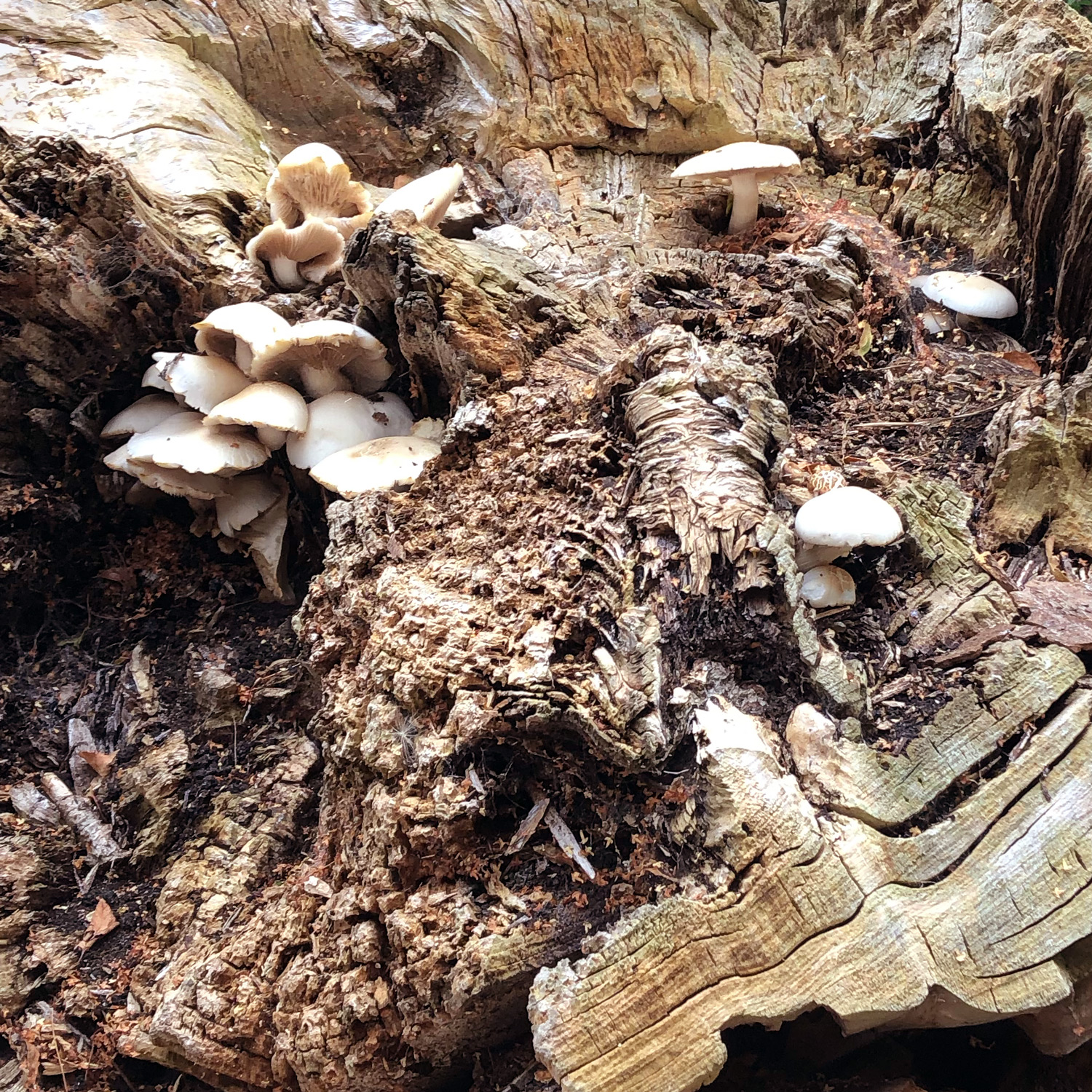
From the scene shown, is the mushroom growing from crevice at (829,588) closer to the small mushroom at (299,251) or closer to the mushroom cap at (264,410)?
the mushroom cap at (264,410)

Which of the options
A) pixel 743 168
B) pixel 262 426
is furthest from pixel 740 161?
pixel 262 426

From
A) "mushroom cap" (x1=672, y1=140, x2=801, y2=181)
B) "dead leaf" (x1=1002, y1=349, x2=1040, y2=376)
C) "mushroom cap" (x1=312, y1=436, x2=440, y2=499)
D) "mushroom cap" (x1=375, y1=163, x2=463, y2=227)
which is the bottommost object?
"mushroom cap" (x1=312, y1=436, x2=440, y2=499)

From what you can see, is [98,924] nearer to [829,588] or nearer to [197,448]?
[197,448]

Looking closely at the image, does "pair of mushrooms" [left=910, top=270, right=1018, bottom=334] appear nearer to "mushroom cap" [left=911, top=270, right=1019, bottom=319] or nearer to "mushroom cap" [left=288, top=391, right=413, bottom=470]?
"mushroom cap" [left=911, top=270, right=1019, bottom=319]

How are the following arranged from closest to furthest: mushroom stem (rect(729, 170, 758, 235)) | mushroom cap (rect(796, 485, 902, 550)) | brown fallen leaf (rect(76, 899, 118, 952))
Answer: mushroom cap (rect(796, 485, 902, 550)) → brown fallen leaf (rect(76, 899, 118, 952)) → mushroom stem (rect(729, 170, 758, 235))

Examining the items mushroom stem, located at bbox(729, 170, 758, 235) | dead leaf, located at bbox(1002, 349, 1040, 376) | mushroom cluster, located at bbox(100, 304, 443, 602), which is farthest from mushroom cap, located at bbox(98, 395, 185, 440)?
dead leaf, located at bbox(1002, 349, 1040, 376)

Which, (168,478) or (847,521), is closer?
(847,521)

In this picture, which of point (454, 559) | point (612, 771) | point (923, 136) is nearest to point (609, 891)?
point (612, 771)
